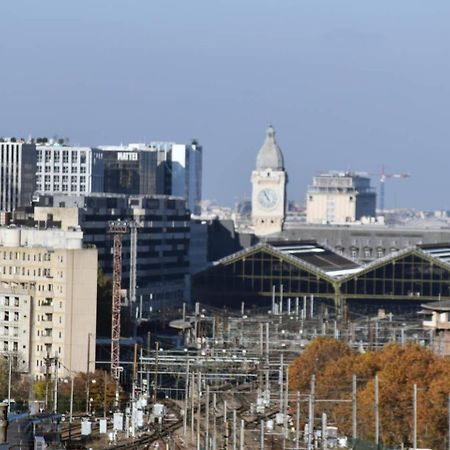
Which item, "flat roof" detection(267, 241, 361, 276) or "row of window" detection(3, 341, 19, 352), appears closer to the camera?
"row of window" detection(3, 341, 19, 352)

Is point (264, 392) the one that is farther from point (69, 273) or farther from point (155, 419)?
point (69, 273)

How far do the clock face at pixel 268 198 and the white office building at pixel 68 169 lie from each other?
16.4 meters

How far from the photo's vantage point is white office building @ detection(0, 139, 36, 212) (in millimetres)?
172500

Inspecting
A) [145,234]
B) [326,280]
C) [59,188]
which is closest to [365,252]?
[59,188]

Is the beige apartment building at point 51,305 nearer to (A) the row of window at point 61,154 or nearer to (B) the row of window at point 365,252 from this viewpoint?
(B) the row of window at point 365,252

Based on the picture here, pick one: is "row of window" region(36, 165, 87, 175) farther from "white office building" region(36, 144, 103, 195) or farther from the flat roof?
the flat roof

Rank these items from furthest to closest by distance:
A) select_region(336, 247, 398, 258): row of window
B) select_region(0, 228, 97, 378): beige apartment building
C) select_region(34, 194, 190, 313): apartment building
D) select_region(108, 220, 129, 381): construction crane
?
select_region(336, 247, 398, 258): row of window
select_region(34, 194, 190, 313): apartment building
select_region(0, 228, 97, 378): beige apartment building
select_region(108, 220, 129, 381): construction crane

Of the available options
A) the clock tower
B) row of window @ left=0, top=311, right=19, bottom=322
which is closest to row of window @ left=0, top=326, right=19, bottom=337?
row of window @ left=0, top=311, right=19, bottom=322

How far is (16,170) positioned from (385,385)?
97.0 meters

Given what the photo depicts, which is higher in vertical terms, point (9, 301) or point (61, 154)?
point (61, 154)

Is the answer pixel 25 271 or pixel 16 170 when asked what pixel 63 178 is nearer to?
pixel 16 170

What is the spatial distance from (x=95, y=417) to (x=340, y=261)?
64440 mm

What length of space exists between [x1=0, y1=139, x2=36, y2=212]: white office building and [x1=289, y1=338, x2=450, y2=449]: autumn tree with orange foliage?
8146cm

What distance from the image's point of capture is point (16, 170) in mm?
173875
